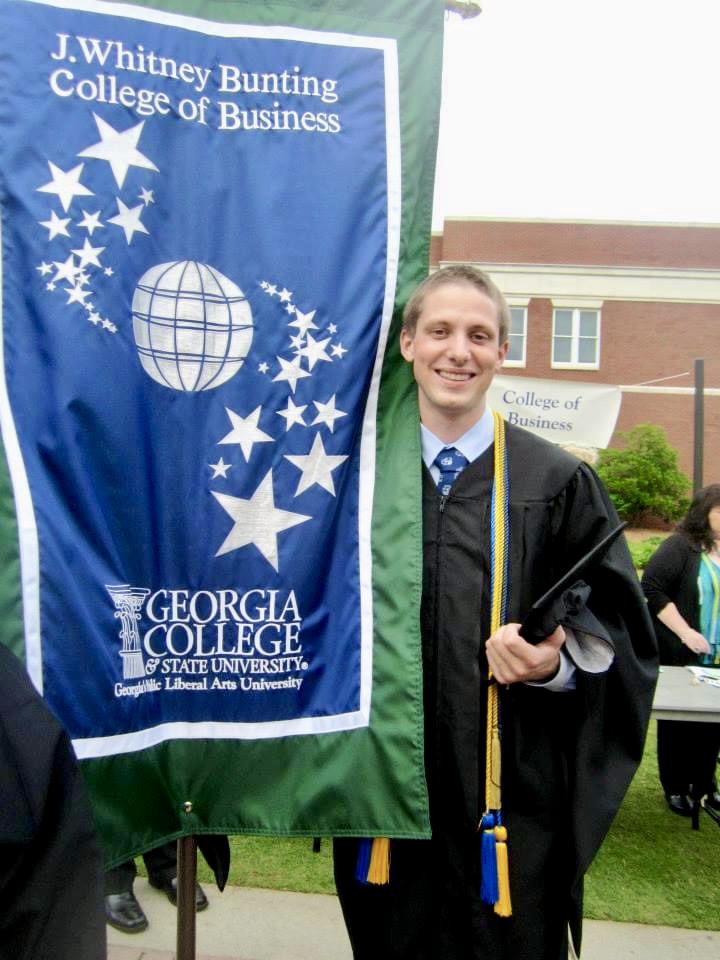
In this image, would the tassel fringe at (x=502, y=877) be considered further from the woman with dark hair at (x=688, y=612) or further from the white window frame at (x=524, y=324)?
the white window frame at (x=524, y=324)

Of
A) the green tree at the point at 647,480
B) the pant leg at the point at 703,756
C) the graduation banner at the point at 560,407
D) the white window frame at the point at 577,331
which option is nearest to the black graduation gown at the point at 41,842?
the pant leg at the point at 703,756

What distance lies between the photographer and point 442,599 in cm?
199

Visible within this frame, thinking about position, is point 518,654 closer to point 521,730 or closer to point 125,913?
point 521,730

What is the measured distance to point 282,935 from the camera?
11.4 feet

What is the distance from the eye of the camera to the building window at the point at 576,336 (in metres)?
27.7

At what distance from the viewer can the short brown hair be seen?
199cm

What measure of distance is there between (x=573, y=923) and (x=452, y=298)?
4.63 ft

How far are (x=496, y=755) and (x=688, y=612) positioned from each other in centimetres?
354

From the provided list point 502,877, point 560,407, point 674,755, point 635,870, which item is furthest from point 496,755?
point 560,407

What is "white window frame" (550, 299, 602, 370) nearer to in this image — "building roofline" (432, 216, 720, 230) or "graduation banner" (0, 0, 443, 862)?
"building roofline" (432, 216, 720, 230)

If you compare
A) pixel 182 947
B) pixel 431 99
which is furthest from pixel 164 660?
pixel 431 99

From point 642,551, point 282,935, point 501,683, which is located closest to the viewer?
point 501,683

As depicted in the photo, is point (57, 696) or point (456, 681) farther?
point (456, 681)

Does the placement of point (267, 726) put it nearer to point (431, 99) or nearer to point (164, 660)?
point (164, 660)
